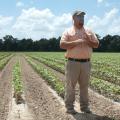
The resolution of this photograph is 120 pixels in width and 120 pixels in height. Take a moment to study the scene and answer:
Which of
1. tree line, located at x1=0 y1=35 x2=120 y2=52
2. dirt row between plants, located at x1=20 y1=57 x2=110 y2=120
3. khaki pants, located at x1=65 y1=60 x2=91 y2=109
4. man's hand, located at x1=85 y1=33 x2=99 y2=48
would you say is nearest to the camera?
dirt row between plants, located at x1=20 y1=57 x2=110 y2=120

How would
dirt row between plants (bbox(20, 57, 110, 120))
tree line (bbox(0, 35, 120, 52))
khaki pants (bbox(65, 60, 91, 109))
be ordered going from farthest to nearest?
1. tree line (bbox(0, 35, 120, 52))
2. khaki pants (bbox(65, 60, 91, 109))
3. dirt row between plants (bbox(20, 57, 110, 120))

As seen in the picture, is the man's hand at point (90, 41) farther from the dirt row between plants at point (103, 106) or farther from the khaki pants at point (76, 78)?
the dirt row between plants at point (103, 106)

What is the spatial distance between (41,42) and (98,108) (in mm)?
115070

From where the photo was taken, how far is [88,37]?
9.55m

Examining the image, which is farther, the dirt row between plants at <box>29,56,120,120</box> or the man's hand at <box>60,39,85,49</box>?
the dirt row between plants at <box>29,56,120,120</box>

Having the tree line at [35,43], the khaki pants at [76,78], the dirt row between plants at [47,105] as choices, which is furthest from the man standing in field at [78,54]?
the tree line at [35,43]

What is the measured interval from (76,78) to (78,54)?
58 centimetres

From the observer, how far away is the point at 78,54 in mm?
9594

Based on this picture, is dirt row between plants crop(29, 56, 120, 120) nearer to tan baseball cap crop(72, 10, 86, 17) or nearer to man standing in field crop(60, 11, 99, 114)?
man standing in field crop(60, 11, 99, 114)

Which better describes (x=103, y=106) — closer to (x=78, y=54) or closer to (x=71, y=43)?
(x=78, y=54)

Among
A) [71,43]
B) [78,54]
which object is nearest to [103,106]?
[78,54]

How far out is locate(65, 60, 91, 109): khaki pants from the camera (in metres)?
9.70

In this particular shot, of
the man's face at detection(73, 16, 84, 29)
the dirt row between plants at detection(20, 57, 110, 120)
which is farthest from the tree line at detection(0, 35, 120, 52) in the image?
the man's face at detection(73, 16, 84, 29)

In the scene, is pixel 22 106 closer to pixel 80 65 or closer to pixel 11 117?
pixel 11 117
